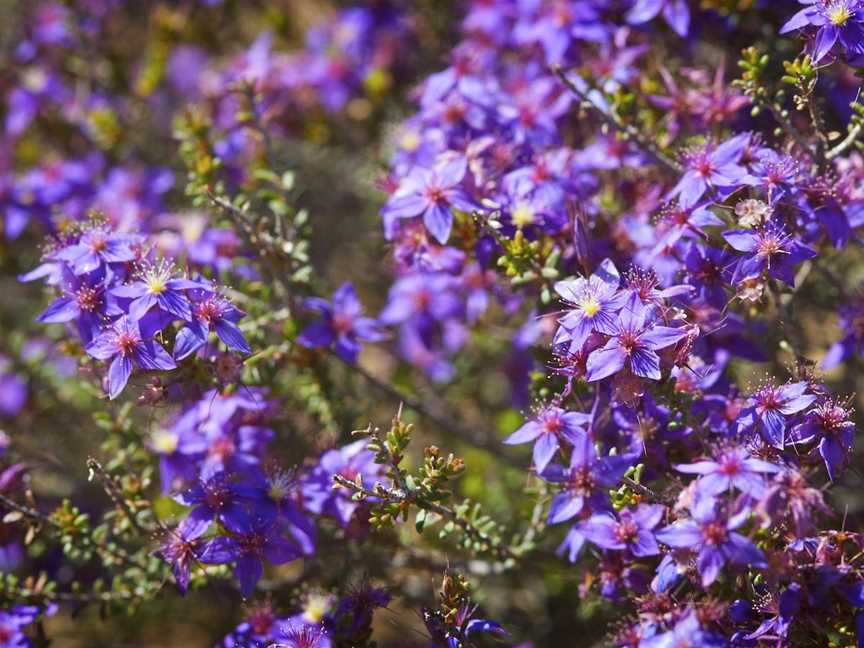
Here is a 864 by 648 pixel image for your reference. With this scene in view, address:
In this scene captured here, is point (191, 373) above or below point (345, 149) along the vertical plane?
above

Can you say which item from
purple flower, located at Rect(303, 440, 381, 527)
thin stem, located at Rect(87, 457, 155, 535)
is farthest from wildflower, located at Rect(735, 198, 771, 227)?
thin stem, located at Rect(87, 457, 155, 535)

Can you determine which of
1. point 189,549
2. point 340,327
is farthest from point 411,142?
point 189,549

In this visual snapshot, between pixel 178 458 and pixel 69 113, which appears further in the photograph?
pixel 69 113

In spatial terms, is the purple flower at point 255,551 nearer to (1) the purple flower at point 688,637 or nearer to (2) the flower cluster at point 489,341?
(2) the flower cluster at point 489,341

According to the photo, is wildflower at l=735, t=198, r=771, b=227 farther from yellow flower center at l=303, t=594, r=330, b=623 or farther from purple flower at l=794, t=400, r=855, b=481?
yellow flower center at l=303, t=594, r=330, b=623

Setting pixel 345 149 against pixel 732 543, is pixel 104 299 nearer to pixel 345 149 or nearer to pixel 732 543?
pixel 732 543

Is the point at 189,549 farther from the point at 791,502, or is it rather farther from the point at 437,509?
the point at 791,502

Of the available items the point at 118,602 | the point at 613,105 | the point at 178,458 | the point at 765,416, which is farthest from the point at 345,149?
the point at 765,416
